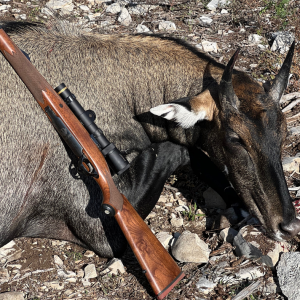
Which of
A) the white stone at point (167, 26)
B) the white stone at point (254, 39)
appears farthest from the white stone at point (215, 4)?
the white stone at point (254, 39)

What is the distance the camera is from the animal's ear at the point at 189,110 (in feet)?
16.2

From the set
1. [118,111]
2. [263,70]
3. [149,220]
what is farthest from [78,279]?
[263,70]

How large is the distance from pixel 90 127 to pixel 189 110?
3.85 feet

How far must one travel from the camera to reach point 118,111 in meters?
5.58

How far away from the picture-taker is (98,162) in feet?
15.4

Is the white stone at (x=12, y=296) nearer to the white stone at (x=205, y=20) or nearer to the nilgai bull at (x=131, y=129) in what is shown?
the nilgai bull at (x=131, y=129)

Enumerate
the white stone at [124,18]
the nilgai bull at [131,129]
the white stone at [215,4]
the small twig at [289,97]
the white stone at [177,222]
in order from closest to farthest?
the nilgai bull at [131,129], the white stone at [177,222], the small twig at [289,97], the white stone at [124,18], the white stone at [215,4]

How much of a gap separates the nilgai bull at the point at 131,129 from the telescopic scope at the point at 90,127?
429 millimetres

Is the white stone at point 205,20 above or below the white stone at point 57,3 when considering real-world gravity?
below

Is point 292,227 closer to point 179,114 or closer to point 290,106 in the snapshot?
point 179,114

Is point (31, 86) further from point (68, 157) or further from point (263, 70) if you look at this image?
point (263, 70)

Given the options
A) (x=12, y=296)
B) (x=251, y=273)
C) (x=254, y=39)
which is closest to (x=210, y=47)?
(x=254, y=39)

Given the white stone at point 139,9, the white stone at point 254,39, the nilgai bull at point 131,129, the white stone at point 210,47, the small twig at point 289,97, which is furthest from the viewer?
the white stone at point 139,9

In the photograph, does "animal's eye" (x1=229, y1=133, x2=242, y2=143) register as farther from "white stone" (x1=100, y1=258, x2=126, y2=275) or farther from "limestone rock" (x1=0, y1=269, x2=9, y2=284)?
"limestone rock" (x1=0, y1=269, x2=9, y2=284)
